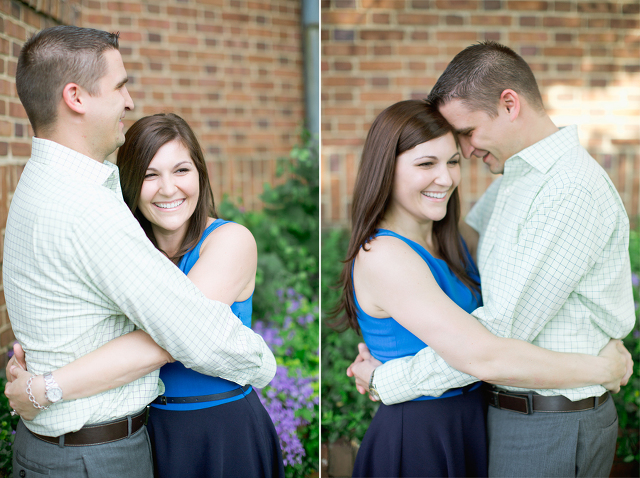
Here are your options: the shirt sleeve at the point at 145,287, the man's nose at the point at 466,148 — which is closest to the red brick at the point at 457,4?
the man's nose at the point at 466,148

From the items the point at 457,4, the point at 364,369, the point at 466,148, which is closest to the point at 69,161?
the point at 364,369

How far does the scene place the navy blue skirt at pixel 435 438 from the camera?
1.96 metres

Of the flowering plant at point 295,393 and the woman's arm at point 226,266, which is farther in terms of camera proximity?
the flowering plant at point 295,393

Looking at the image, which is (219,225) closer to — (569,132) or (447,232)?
(447,232)

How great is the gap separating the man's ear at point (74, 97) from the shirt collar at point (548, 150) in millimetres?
1567

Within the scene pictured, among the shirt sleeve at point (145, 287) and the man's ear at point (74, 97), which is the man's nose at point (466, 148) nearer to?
the shirt sleeve at point (145, 287)

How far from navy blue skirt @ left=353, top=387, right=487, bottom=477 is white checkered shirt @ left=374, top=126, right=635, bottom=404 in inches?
4.5

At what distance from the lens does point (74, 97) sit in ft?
5.29

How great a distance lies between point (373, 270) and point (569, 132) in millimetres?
931

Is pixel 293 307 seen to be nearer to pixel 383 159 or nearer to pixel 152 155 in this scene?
pixel 383 159

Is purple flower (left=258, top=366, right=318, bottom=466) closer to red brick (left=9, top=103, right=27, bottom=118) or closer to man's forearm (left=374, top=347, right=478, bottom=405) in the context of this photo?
man's forearm (left=374, top=347, right=478, bottom=405)

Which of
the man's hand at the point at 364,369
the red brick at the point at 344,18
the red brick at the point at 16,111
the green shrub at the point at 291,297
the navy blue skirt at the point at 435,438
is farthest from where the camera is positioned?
the red brick at the point at 344,18

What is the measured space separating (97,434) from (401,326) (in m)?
1.11

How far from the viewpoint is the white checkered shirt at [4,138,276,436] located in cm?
145
